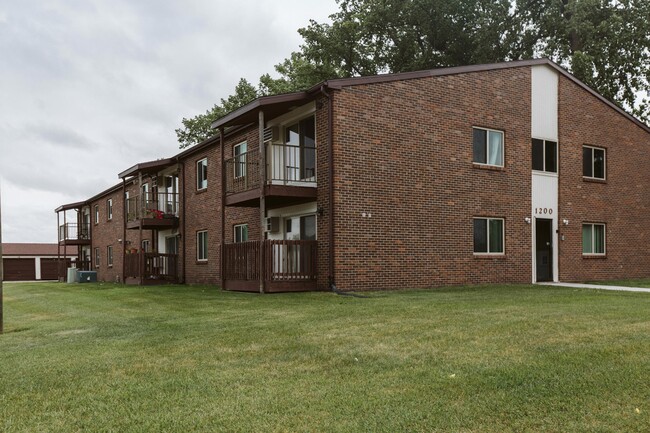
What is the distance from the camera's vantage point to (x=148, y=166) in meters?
23.9

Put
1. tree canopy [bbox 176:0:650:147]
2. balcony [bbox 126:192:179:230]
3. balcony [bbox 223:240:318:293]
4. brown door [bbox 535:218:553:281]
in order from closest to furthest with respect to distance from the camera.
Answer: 1. balcony [bbox 223:240:318:293]
2. brown door [bbox 535:218:553:281]
3. balcony [bbox 126:192:179:230]
4. tree canopy [bbox 176:0:650:147]

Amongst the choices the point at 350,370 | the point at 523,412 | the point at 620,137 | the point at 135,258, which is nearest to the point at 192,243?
the point at 135,258

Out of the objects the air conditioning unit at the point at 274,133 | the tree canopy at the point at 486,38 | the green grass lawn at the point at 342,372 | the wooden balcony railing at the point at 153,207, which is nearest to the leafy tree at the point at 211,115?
the tree canopy at the point at 486,38

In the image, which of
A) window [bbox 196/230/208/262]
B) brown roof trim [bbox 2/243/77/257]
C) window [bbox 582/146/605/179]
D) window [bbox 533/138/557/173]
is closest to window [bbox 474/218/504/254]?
window [bbox 533/138/557/173]

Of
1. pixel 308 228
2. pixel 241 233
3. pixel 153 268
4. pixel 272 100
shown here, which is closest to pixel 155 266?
pixel 153 268

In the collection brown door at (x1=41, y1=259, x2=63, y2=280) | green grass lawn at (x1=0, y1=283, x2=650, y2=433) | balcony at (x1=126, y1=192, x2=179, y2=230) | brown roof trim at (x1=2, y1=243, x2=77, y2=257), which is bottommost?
brown door at (x1=41, y1=259, x2=63, y2=280)

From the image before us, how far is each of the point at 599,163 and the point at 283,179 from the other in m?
11.5

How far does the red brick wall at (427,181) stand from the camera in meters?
15.1

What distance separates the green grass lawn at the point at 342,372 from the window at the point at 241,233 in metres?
9.61

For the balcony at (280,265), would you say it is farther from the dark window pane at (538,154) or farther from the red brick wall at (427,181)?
the dark window pane at (538,154)

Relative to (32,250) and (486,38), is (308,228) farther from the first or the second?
(32,250)

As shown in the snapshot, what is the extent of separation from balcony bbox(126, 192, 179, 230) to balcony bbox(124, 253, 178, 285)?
50.8 inches

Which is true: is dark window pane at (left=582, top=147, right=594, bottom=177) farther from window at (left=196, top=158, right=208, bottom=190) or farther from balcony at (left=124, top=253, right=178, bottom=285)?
balcony at (left=124, top=253, right=178, bottom=285)

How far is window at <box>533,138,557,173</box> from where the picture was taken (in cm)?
1862
